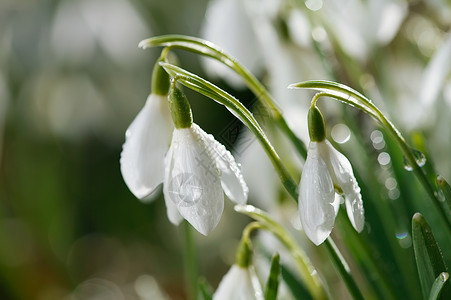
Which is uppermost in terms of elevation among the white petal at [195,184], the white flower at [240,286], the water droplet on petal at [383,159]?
the white petal at [195,184]

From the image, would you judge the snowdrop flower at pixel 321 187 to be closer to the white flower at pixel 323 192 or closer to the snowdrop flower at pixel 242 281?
the white flower at pixel 323 192

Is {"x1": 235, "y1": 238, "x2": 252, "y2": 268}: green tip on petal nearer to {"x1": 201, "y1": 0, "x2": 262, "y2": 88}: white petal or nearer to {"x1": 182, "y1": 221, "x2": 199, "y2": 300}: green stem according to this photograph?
{"x1": 182, "y1": 221, "x2": 199, "y2": 300}: green stem

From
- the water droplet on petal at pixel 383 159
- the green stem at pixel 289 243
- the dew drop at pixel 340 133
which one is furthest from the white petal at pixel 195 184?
the dew drop at pixel 340 133

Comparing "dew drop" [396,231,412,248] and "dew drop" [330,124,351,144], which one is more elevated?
"dew drop" [330,124,351,144]

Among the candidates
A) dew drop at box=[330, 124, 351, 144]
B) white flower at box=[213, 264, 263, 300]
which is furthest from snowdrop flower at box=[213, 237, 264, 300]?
dew drop at box=[330, 124, 351, 144]

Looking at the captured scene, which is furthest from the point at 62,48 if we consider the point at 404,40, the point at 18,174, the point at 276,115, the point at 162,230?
the point at 276,115

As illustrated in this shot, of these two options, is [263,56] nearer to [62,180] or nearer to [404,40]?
[404,40]

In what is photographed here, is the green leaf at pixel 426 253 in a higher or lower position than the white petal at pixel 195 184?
lower
